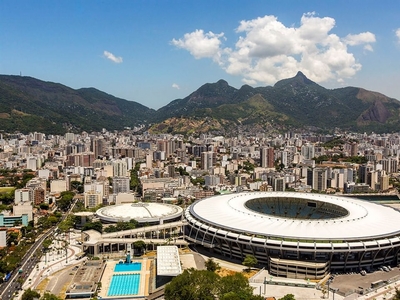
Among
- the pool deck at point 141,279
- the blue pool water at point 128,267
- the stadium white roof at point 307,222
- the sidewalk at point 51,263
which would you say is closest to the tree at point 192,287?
the pool deck at point 141,279

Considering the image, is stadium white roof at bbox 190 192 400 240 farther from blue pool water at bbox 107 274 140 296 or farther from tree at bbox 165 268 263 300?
blue pool water at bbox 107 274 140 296

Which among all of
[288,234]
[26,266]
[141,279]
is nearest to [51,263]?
[26,266]

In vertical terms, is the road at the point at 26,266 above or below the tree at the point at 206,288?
below

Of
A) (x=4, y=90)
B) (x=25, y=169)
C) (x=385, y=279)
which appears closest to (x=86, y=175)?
(x=25, y=169)

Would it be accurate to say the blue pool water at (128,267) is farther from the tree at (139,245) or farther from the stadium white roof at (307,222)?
the stadium white roof at (307,222)

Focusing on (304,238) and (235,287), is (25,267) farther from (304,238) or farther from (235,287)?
(304,238)

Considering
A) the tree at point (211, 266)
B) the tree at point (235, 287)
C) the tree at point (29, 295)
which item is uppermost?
the tree at point (235, 287)

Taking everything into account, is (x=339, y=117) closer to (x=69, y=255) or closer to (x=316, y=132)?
(x=316, y=132)

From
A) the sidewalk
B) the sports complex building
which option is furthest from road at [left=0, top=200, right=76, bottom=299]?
the sports complex building
